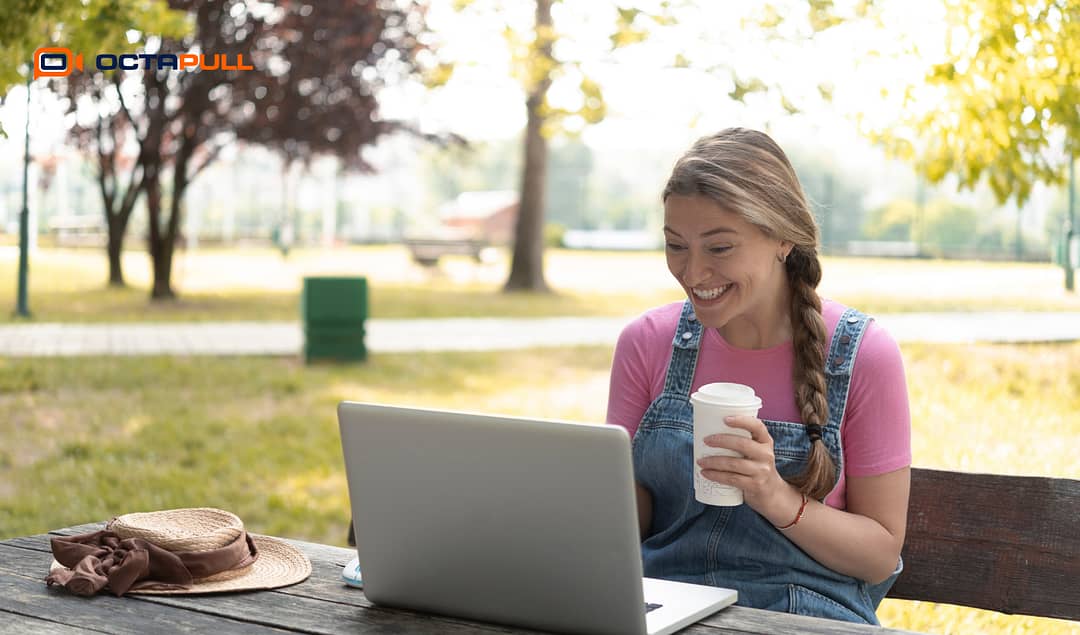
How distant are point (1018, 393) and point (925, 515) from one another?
576 cm

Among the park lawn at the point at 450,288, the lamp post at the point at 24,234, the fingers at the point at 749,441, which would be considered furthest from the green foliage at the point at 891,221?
the fingers at the point at 749,441

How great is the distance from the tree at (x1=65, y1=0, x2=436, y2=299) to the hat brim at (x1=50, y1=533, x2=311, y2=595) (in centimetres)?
1123

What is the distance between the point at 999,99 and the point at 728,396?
4.39m

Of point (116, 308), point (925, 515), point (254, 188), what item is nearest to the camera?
point (925, 515)

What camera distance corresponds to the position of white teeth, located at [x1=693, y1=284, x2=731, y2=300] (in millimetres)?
2166

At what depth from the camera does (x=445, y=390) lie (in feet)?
27.6

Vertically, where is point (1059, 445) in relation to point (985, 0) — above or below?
below

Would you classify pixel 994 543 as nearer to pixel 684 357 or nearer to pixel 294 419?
pixel 684 357

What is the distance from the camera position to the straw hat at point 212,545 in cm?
189

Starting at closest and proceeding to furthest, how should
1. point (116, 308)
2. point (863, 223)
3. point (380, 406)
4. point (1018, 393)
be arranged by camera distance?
point (380, 406)
point (1018, 393)
point (116, 308)
point (863, 223)

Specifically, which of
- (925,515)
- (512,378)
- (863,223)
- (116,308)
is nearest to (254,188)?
(863,223)

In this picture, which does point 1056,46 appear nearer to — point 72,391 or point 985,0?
point 985,0

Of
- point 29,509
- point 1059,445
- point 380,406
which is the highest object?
point 380,406

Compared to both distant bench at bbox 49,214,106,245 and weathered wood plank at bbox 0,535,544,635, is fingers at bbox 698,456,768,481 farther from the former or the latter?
distant bench at bbox 49,214,106,245
